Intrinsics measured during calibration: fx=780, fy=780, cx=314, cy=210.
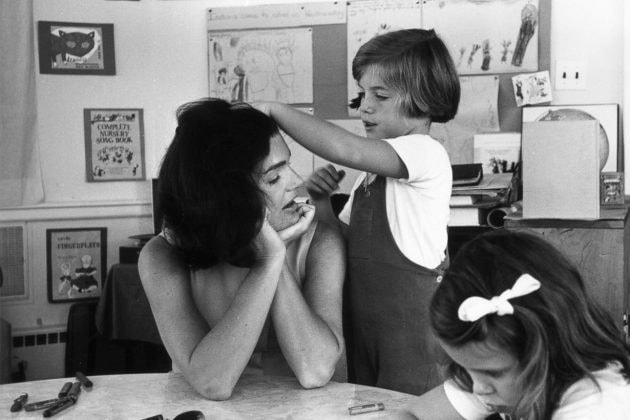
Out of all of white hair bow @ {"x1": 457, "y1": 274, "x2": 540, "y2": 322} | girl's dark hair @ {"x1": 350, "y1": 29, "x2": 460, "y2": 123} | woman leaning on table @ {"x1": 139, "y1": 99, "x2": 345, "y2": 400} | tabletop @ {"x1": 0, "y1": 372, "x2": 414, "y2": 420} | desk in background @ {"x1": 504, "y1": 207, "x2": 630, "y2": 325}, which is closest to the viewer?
white hair bow @ {"x1": 457, "y1": 274, "x2": 540, "y2": 322}

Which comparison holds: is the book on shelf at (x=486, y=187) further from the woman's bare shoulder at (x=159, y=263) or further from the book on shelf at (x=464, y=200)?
the woman's bare shoulder at (x=159, y=263)

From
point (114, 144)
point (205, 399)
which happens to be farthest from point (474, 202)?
point (114, 144)

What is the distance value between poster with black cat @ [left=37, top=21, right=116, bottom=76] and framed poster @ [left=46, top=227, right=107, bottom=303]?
2.57 ft

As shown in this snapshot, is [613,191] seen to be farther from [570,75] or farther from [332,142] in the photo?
[332,142]

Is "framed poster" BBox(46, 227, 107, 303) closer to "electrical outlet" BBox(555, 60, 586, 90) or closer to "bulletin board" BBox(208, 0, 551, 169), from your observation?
"bulletin board" BBox(208, 0, 551, 169)

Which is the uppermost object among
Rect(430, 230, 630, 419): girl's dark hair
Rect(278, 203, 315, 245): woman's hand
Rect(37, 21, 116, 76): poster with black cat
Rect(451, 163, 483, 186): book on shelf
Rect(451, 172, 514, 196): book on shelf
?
Rect(37, 21, 116, 76): poster with black cat

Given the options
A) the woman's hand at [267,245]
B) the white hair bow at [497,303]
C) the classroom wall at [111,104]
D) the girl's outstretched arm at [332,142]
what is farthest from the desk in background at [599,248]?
the classroom wall at [111,104]

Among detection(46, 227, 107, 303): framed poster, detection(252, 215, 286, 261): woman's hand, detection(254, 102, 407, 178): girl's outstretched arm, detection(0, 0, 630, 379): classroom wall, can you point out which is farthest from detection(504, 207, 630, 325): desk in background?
detection(46, 227, 107, 303): framed poster

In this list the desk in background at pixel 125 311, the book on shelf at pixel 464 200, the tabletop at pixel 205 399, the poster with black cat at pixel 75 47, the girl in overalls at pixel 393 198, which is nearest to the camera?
the tabletop at pixel 205 399

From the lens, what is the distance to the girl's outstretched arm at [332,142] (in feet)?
5.59

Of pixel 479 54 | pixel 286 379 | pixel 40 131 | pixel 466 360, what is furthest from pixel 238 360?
pixel 40 131

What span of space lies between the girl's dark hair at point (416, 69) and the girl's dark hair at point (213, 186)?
0.51 metres

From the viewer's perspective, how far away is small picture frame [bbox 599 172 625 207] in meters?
2.82

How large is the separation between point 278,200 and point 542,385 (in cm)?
73
